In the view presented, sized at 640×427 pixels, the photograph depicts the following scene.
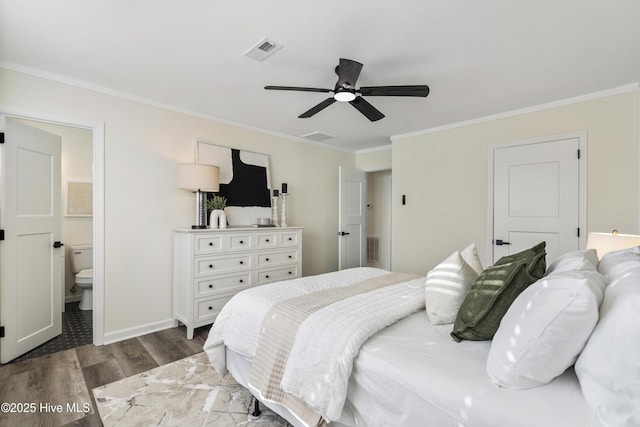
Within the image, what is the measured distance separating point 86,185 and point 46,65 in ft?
7.03

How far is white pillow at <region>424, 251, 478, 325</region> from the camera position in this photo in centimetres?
152

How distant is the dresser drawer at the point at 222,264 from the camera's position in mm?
3031

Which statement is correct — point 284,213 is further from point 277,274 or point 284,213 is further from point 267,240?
point 277,274

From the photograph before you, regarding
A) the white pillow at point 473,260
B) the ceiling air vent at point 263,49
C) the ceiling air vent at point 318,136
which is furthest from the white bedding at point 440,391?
the ceiling air vent at point 318,136

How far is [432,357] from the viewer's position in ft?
3.93

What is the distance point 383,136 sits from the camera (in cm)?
445

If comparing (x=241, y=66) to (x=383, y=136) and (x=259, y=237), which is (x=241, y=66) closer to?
(x=259, y=237)

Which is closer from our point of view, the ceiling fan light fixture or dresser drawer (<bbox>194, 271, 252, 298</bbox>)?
the ceiling fan light fixture

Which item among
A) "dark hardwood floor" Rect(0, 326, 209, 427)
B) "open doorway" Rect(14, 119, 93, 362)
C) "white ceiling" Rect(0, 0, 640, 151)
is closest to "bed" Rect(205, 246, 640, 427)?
"dark hardwood floor" Rect(0, 326, 209, 427)

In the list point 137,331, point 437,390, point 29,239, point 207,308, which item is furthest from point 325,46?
point 137,331

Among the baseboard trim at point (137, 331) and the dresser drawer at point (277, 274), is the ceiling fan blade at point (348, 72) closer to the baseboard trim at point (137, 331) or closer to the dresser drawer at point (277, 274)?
the dresser drawer at point (277, 274)

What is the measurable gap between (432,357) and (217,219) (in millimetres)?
2728

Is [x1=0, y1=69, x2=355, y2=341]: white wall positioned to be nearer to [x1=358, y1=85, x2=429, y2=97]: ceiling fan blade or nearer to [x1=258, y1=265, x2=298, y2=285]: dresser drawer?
[x1=258, y1=265, x2=298, y2=285]: dresser drawer

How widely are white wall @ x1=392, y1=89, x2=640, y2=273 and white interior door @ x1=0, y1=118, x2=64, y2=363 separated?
397 cm
